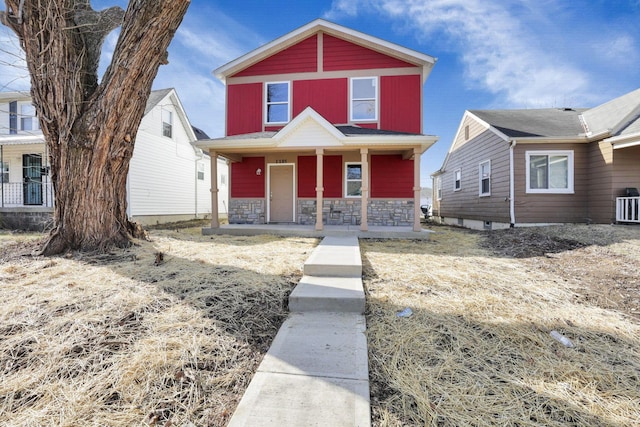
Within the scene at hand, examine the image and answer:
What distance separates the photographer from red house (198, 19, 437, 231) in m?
9.64

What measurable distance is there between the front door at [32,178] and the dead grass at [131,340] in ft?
38.2

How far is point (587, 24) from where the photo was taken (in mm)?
10250

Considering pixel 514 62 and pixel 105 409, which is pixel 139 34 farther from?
pixel 514 62

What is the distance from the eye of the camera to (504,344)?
2.30 meters

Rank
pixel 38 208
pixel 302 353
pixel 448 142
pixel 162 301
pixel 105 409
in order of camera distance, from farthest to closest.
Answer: pixel 448 142 < pixel 38 208 < pixel 162 301 < pixel 302 353 < pixel 105 409

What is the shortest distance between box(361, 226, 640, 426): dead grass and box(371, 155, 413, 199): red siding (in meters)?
5.18

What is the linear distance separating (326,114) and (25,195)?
545 inches

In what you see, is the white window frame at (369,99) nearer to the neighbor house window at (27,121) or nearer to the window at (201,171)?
the window at (201,171)

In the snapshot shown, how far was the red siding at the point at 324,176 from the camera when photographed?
9883 millimetres

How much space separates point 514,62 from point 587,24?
2.32 m

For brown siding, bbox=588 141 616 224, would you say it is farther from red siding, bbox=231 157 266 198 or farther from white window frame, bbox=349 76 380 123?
red siding, bbox=231 157 266 198

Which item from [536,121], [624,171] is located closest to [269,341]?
[624,171]

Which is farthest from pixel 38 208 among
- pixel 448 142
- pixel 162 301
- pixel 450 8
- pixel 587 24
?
pixel 587 24

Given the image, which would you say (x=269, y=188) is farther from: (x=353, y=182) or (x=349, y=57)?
(x=349, y=57)
